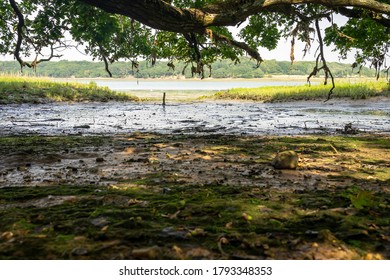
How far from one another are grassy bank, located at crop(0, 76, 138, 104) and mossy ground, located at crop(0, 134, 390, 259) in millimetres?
19396

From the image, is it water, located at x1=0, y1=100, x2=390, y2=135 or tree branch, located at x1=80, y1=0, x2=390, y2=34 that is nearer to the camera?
tree branch, located at x1=80, y1=0, x2=390, y2=34

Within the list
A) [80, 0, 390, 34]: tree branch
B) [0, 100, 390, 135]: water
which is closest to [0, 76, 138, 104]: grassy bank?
[0, 100, 390, 135]: water

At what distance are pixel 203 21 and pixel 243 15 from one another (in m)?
0.99

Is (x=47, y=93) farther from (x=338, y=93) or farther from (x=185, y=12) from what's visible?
(x=338, y=93)

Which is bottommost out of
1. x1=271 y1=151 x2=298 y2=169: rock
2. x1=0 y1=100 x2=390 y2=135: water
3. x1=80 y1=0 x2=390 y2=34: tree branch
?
x1=0 y1=100 x2=390 y2=135: water

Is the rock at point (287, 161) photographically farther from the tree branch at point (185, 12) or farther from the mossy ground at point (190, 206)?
the tree branch at point (185, 12)

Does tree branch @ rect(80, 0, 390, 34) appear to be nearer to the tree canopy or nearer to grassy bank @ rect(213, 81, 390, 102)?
the tree canopy

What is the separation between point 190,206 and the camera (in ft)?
10.8

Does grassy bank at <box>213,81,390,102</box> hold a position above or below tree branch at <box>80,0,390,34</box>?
below

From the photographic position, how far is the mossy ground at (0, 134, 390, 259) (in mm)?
2363

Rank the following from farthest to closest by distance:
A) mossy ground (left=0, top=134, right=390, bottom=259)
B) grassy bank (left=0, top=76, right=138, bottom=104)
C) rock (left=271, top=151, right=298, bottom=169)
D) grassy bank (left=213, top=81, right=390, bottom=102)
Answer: grassy bank (left=213, top=81, right=390, bottom=102)
grassy bank (left=0, top=76, right=138, bottom=104)
rock (left=271, top=151, right=298, bottom=169)
mossy ground (left=0, top=134, right=390, bottom=259)

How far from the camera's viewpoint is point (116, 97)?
33.8 metres

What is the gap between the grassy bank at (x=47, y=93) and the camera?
931 inches
